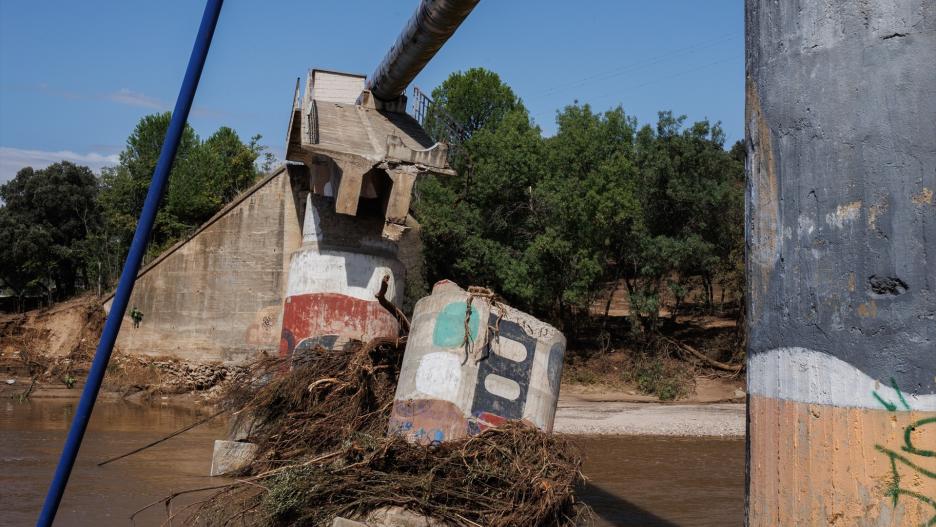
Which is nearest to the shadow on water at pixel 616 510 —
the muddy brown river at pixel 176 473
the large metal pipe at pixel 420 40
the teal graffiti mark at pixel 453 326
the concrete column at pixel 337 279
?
the muddy brown river at pixel 176 473

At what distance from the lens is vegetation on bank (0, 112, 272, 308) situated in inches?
1072

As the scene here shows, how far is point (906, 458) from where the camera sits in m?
2.22

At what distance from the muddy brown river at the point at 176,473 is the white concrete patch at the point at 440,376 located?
2.39m

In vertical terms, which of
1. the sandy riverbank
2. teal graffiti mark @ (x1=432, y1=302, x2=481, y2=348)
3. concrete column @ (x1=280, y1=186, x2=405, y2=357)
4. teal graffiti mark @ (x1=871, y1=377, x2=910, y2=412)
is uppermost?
concrete column @ (x1=280, y1=186, x2=405, y2=357)

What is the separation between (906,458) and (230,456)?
8838 millimetres

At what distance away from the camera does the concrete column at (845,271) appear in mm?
2242

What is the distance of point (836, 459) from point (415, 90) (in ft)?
40.3

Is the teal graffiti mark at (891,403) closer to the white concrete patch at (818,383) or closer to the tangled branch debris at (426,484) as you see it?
the white concrete patch at (818,383)

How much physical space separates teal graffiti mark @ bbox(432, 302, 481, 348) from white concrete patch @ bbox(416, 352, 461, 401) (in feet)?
0.41

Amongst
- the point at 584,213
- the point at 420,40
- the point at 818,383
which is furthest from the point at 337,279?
the point at 584,213

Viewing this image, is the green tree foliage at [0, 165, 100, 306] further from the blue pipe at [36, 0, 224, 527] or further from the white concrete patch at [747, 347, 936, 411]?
the white concrete patch at [747, 347, 936, 411]

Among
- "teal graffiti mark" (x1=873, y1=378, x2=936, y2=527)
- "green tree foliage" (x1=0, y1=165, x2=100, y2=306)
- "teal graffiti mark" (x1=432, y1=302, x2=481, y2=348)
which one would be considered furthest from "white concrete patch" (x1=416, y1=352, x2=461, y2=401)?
"green tree foliage" (x1=0, y1=165, x2=100, y2=306)

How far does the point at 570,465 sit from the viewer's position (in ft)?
22.9

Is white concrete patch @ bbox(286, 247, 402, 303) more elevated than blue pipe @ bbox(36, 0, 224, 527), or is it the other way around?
white concrete patch @ bbox(286, 247, 402, 303)
